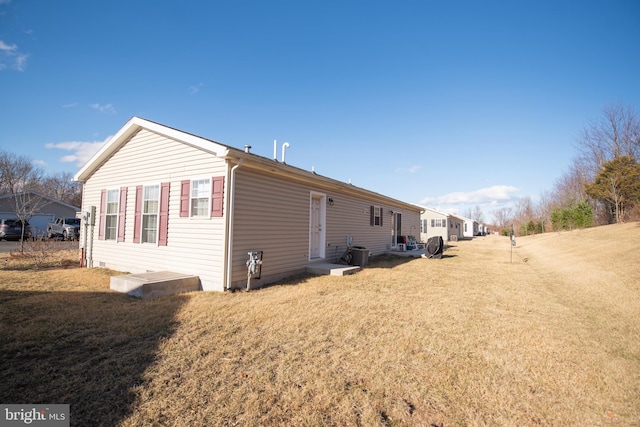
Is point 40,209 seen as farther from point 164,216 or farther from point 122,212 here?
point 164,216

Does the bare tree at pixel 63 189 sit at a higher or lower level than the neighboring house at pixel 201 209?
higher

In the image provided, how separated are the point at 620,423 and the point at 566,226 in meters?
28.6

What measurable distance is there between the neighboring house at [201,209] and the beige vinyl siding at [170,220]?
3 centimetres

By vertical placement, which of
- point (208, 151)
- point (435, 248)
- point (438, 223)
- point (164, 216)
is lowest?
point (435, 248)

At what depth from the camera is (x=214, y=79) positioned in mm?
11930

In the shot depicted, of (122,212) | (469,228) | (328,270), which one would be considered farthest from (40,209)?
(469,228)

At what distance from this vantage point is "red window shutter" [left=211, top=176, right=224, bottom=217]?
260 inches

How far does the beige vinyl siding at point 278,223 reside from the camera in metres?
6.86

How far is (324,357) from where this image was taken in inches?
138

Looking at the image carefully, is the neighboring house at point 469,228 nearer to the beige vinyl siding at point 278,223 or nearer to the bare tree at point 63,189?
the beige vinyl siding at point 278,223

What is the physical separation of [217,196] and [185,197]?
1.24m

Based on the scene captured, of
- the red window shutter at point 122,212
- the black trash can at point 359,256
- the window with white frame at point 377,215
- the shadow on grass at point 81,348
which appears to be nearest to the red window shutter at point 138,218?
the red window shutter at point 122,212

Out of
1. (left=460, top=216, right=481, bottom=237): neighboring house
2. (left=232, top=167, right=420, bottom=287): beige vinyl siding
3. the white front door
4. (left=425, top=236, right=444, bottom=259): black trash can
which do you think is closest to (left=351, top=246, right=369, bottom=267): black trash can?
(left=232, top=167, right=420, bottom=287): beige vinyl siding

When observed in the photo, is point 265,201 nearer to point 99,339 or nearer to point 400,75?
point 99,339
